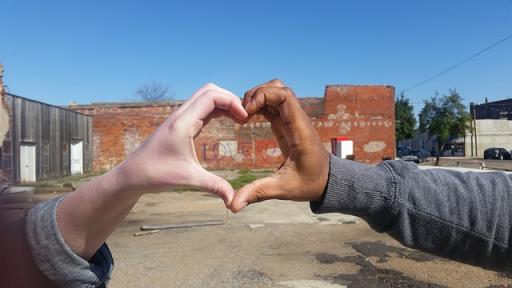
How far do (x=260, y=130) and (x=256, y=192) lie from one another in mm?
23754

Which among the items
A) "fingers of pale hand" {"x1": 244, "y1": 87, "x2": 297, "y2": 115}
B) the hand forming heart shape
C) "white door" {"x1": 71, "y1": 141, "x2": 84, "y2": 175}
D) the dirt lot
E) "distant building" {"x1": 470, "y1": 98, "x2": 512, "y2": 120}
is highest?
"distant building" {"x1": 470, "y1": 98, "x2": 512, "y2": 120}

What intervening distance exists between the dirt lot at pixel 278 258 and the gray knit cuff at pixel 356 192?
384cm

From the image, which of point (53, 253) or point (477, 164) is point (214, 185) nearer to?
point (53, 253)

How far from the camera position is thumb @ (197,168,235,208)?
116 centimetres

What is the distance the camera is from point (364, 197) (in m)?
1.48

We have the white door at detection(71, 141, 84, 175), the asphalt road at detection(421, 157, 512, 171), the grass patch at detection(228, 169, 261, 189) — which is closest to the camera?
the grass patch at detection(228, 169, 261, 189)

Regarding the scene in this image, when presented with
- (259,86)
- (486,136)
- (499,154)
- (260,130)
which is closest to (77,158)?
(260,130)

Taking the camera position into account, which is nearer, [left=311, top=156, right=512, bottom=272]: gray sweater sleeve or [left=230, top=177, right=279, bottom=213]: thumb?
[left=230, top=177, right=279, bottom=213]: thumb

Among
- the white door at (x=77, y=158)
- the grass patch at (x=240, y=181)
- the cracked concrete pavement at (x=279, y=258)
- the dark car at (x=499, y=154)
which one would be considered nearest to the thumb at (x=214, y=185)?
the cracked concrete pavement at (x=279, y=258)

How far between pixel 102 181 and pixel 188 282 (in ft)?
14.3

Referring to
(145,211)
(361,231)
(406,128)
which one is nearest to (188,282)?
(361,231)

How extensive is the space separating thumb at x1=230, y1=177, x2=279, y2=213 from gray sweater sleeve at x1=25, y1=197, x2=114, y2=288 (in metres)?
0.44

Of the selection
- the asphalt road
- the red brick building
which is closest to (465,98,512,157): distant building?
the asphalt road

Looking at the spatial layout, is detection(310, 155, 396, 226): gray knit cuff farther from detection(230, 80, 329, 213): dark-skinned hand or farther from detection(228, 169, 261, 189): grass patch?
detection(228, 169, 261, 189): grass patch
